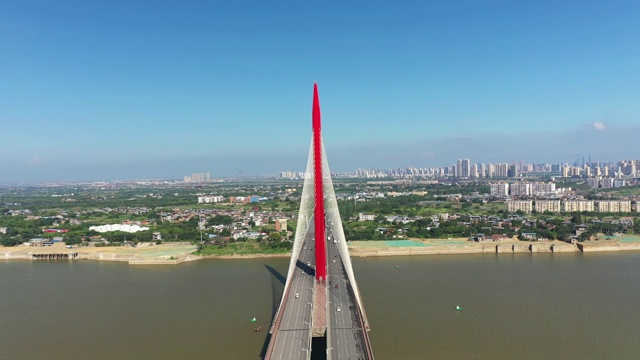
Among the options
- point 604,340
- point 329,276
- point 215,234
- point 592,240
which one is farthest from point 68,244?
point 592,240

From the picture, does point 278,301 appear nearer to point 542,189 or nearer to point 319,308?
point 319,308

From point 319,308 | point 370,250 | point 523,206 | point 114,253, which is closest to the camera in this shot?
point 319,308

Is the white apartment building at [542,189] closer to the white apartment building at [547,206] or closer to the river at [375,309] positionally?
the white apartment building at [547,206]

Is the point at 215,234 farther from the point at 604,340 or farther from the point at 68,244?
the point at 604,340

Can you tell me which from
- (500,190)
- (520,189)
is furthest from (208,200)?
(520,189)

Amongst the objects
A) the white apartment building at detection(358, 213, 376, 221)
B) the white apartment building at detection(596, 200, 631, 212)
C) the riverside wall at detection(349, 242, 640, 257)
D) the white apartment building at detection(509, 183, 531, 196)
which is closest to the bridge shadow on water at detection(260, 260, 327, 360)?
the riverside wall at detection(349, 242, 640, 257)

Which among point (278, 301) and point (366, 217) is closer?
point (278, 301)
